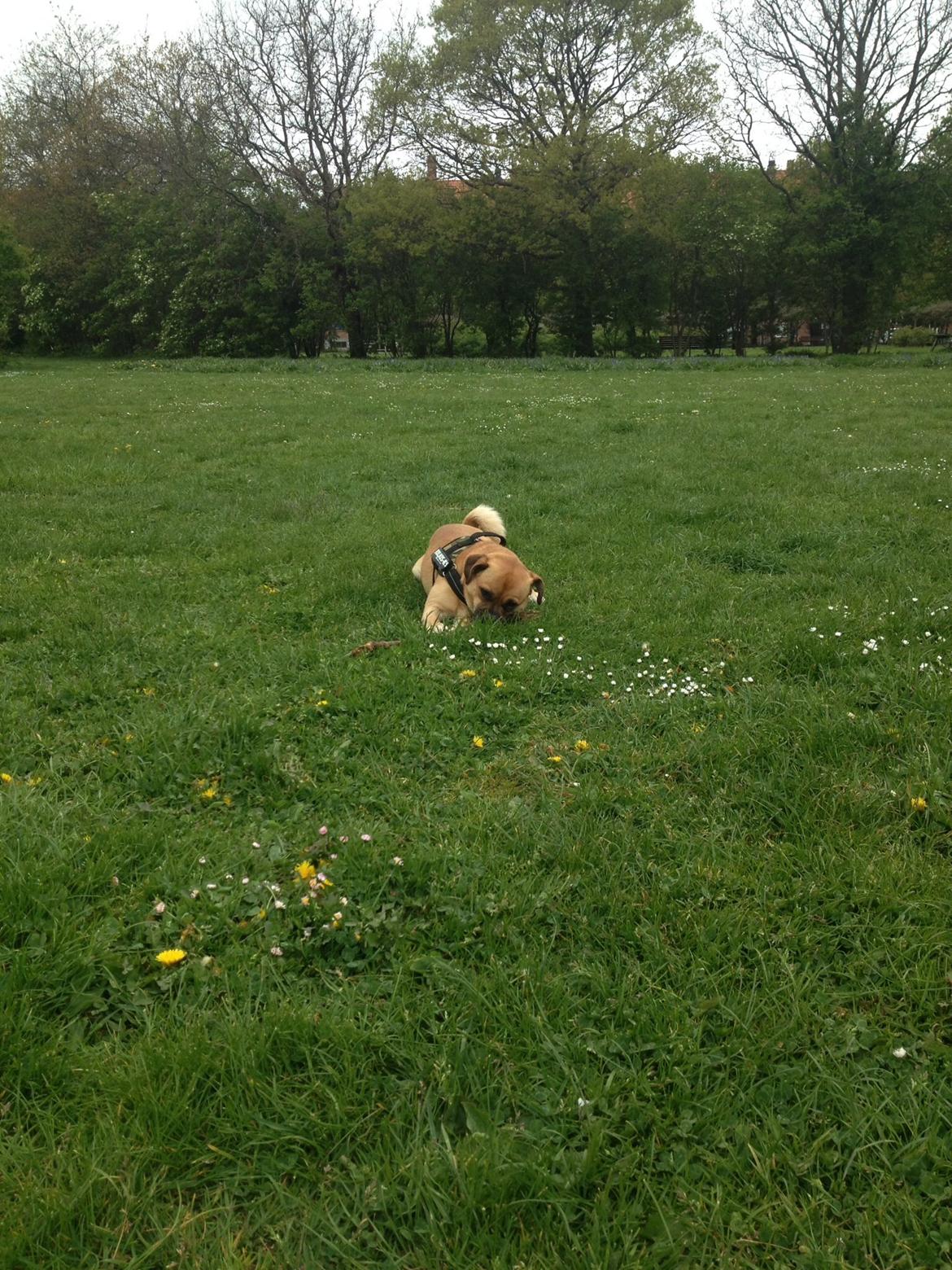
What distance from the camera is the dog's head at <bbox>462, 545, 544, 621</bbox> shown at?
5.19 metres

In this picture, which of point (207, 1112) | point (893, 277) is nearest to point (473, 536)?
point (207, 1112)

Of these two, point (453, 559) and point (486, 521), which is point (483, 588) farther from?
point (486, 521)

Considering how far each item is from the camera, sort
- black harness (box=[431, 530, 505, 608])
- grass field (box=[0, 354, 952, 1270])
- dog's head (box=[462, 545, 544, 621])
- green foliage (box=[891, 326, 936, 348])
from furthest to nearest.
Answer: green foliage (box=[891, 326, 936, 348])
black harness (box=[431, 530, 505, 608])
dog's head (box=[462, 545, 544, 621])
grass field (box=[0, 354, 952, 1270])

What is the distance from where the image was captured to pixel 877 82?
109 ft

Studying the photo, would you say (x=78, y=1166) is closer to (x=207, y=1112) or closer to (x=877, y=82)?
(x=207, y=1112)

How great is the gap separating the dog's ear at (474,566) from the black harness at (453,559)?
123 mm

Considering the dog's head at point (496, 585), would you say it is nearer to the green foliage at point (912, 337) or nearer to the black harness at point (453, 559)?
the black harness at point (453, 559)

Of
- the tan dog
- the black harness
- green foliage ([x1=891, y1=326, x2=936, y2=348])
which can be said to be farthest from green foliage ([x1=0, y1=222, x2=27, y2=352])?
green foliage ([x1=891, y1=326, x2=936, y2=348])

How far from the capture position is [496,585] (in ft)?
17.0

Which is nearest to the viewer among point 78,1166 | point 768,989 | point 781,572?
point 78,1166

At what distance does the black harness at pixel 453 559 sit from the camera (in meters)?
5.39

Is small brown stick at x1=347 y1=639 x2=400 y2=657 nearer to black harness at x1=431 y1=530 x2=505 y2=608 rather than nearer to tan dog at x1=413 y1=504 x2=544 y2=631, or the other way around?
tan dog at x1=413 y1=504 x2=544 y2=631

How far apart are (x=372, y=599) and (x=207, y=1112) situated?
13.5ft

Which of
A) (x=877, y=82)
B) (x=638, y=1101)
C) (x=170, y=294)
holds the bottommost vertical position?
(x=638, y=1101)
